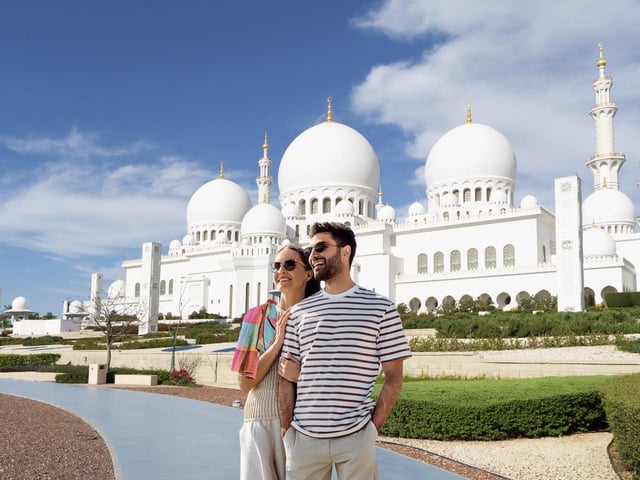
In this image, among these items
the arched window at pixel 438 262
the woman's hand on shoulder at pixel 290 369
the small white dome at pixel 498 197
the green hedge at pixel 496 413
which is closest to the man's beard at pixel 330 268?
the woman's hand on shoulder at pixel 290 369

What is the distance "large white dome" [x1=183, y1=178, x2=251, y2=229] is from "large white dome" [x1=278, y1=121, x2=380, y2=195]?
680 cm

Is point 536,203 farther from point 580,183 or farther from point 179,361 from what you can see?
point 179,361

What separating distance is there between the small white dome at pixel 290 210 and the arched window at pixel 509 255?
1613 centimetres

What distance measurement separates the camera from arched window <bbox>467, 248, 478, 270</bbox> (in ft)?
127

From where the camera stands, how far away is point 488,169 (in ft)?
136

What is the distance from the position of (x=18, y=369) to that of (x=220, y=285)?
25.3 meters

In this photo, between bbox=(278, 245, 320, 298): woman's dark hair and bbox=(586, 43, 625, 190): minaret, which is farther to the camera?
bbox=(586, 43, 625, 190): minaret

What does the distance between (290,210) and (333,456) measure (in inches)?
1714

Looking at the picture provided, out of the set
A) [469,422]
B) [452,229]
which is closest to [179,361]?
[469,422]

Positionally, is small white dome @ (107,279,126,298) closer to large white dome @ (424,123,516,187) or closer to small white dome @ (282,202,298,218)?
small white dome @ (282,202,298,218)

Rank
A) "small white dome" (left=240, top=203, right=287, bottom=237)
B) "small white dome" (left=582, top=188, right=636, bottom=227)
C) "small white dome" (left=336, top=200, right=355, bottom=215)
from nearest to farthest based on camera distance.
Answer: "small white dome" (left=582, top=188, right=636, bottom=227) → "small white dome" (left=336, top=200, right=355, bottom=215) → "small white dome" (left=240, top=203, right=287, bottom=237)

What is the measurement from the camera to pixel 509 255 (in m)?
37.4

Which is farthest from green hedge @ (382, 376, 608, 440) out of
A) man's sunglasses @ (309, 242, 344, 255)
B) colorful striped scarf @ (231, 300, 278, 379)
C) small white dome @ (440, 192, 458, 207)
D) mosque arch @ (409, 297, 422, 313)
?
small white dome @ (440, 192, 458, 207)

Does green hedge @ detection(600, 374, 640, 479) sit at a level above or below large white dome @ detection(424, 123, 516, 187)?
below
